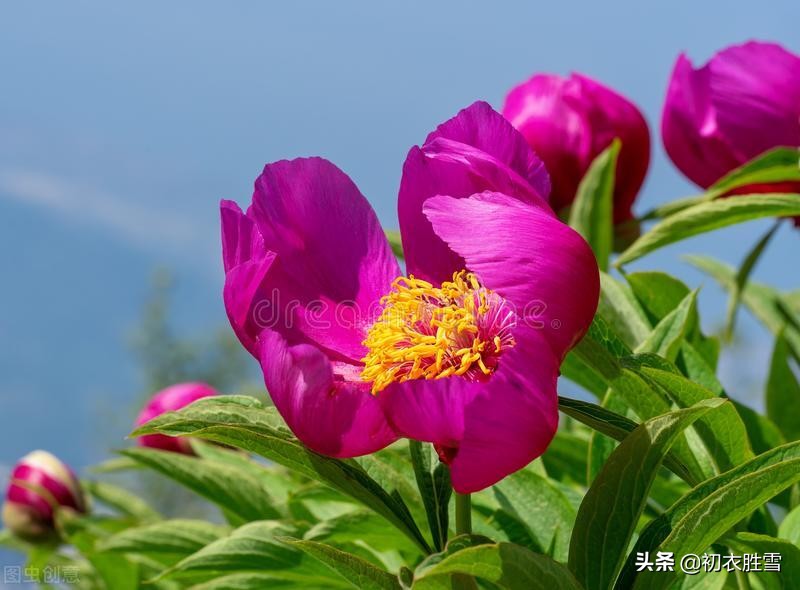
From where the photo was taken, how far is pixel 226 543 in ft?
2.44

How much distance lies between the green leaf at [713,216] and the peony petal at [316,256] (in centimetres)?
28

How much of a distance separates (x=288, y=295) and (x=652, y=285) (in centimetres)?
38

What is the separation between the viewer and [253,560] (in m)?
0.76

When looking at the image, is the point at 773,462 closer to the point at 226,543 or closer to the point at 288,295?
the point at 288,295

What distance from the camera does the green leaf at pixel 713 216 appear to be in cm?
83

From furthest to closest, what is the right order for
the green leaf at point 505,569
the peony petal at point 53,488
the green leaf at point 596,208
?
the peony petal at point 53,488
the green leaf at point 596,208
the green leaf at point 505,569

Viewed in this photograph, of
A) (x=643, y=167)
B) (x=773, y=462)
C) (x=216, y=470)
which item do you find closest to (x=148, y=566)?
(x=216, y=470)

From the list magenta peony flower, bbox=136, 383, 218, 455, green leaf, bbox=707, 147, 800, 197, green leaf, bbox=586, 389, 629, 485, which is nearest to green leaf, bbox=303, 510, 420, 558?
green leaf, bbox=586, 389, 629, 485

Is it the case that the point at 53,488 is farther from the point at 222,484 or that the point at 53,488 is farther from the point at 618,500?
the point at 618,500

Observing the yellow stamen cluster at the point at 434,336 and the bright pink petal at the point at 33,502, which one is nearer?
the yellow stamen cluster at the point at 434,336

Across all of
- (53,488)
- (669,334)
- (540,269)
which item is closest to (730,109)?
(669,334)

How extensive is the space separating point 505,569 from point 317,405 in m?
0.13

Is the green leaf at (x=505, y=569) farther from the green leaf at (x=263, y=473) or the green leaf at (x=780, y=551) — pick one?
the green leaf at (x=263, y=473)

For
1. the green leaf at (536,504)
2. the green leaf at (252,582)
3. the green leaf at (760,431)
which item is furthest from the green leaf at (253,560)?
the green leaf at (760,431)
